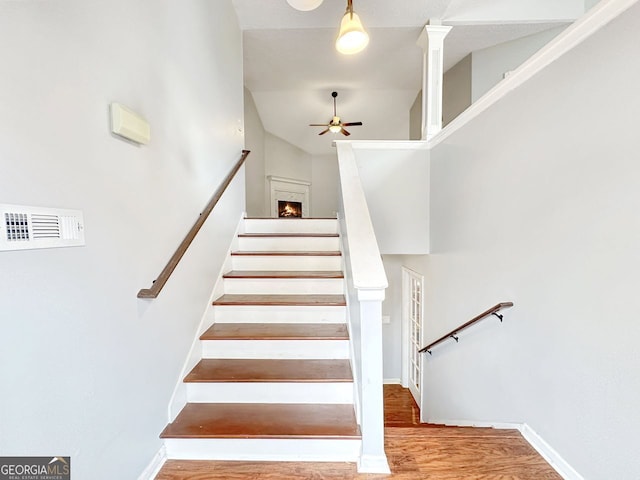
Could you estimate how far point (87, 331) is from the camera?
105cm

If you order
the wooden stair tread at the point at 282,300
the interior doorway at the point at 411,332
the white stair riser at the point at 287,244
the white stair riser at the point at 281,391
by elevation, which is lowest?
the interior doorway at the point at 411,332

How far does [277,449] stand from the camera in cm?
144

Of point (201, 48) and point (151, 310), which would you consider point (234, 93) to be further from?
point (151, 310)

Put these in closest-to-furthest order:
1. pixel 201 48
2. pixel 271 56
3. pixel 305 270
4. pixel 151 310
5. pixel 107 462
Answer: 1. pixel 107 462
2. pixel 151 310
3. pixel 201 48
4. pixel 305 270
5. pixel 271 56

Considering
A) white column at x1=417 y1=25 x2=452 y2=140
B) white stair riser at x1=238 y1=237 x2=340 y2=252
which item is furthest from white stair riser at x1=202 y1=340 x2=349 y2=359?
white column at x1=417 y1=25 x2=452 y2=140

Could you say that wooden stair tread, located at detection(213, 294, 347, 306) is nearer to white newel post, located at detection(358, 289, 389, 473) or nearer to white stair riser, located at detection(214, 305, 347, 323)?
white stair riser, located at detection(214, 305, 347, 323)

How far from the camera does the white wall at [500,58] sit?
3.59 metres

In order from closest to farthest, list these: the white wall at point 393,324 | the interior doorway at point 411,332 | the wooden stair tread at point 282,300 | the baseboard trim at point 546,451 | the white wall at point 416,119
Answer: the baseboard trim at point 546,451
the wooden stair tread at point 282,300
the interior doorway at point 411,332
the white wall at point 393,324
the white wall at point 416,119

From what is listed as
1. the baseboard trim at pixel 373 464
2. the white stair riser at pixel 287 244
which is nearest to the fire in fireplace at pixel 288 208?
the white stair riser at pixel 287 244

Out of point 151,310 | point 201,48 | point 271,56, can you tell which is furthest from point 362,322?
point 271,56

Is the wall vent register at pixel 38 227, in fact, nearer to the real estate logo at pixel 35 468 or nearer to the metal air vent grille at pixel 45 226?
the metal air vent grille at pixel 45 226

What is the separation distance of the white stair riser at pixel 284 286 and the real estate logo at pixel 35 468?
62.1 inches

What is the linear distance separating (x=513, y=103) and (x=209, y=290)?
87.7 inches

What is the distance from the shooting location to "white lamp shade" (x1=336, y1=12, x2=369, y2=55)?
2.05 metres
